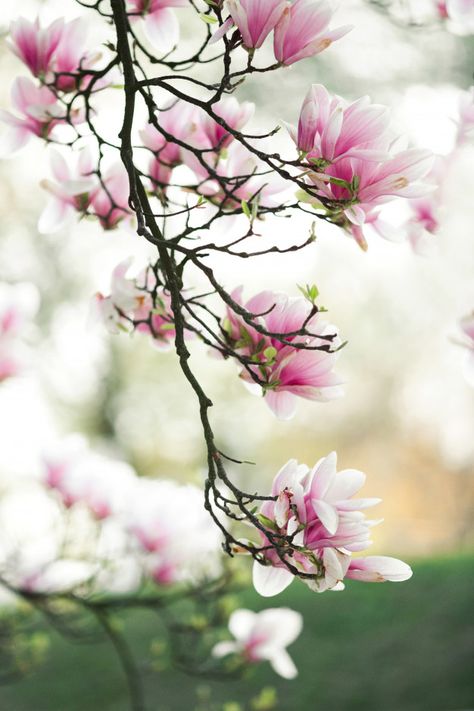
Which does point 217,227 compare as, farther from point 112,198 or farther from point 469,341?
point 469,341

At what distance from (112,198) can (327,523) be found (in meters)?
0.53

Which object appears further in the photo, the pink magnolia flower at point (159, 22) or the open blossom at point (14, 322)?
the open blossom at point (14, 322)

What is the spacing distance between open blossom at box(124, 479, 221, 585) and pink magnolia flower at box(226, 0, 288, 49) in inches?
36.9

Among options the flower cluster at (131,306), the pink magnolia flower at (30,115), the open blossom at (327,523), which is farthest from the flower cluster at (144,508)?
the open blossom at (327,523)

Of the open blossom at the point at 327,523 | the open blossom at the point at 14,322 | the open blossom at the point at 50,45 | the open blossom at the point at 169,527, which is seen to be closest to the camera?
the open blossom at the point at 327,523

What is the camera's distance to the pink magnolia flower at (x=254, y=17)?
70 centimetres

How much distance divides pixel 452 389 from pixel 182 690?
770 cm

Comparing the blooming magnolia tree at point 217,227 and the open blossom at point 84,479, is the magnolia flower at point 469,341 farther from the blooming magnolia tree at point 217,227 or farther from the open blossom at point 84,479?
the open blossom at point 84,479

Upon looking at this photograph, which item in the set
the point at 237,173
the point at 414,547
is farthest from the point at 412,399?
the point at 237,173

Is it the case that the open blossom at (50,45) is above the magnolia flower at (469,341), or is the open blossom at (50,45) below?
above

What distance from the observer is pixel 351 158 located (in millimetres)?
707

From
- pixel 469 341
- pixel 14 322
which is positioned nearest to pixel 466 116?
pixel 469 341

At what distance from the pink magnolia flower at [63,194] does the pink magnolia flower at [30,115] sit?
49mm

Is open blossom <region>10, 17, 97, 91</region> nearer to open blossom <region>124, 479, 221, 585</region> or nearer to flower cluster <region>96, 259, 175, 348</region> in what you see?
flower cluster <region>96, 259, 175, 348</region>
